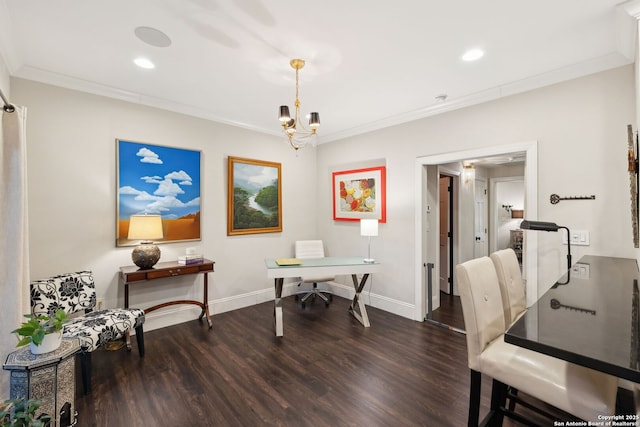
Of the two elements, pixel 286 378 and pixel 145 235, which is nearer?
pixel 286 378

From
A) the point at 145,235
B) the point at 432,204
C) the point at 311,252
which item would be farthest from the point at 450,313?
the point at 145,235

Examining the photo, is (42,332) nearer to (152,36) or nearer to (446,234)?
(152,36)

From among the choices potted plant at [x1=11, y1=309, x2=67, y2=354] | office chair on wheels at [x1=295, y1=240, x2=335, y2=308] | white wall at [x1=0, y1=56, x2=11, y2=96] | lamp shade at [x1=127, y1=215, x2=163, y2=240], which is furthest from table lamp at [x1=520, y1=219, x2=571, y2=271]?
white wall at [x1=0, y1=56, x2=11, y2=96]

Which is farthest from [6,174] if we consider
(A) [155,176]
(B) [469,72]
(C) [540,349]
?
(B) [469,72]

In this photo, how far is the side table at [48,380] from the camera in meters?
1.57

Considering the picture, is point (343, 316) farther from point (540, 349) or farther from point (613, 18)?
point (613, 18)

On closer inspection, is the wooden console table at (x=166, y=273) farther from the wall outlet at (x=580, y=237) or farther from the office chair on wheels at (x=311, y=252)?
the wall outlet at (x=580, y=237)

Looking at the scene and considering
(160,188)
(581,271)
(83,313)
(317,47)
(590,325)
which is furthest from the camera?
(160,188)

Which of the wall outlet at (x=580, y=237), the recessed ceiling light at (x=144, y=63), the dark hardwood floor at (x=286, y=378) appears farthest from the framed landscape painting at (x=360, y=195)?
the recessed ceiling light at (x=144, y=63)

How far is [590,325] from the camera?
1.08 meters

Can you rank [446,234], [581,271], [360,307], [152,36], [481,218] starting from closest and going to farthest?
[581,271] → [152,36] → [360,307] → [446,234] → [481,218]

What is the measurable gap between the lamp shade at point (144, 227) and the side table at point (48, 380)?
1262 millimetres

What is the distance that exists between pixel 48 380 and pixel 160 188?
2108 mm

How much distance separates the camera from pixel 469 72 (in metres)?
2.59
